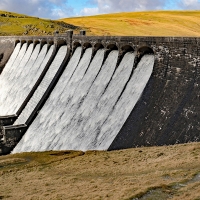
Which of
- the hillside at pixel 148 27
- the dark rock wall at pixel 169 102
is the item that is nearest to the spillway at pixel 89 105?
the dark rock wall at pixel 169 102

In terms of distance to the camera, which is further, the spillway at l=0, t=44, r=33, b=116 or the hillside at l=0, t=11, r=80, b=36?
the hillside at l=0, t=11, r=80, b=36

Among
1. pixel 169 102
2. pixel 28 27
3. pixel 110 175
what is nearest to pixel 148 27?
pixel 28 27

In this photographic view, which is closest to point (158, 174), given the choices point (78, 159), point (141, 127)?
point (141, 127)

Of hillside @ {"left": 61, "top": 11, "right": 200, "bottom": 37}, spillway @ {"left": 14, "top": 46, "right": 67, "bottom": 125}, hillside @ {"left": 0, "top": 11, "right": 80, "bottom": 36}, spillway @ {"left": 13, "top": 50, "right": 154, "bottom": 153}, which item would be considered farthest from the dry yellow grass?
hillside @ {"left": 0, "top": 11, "right": 80, "bottom": 36}

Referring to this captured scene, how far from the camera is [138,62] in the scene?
34.2 metres

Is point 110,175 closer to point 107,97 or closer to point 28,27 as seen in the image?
→ point 107,97

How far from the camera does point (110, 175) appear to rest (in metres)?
23.2

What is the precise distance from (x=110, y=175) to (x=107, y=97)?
45.2 ft

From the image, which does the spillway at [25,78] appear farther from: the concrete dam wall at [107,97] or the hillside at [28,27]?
the hillside at [28,27]

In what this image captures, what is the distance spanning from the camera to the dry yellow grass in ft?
59.1

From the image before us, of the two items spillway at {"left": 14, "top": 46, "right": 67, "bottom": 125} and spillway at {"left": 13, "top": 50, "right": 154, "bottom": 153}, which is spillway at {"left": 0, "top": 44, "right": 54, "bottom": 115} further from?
spillway at {"left": 13, "top": 50, "right": 154, "bottom": 153}

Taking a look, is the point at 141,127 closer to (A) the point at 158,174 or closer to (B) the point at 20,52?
(A) the point at 158,174

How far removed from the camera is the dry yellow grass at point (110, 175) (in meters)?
18.0

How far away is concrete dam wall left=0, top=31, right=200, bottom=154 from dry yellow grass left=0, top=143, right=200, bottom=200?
7.26ft
